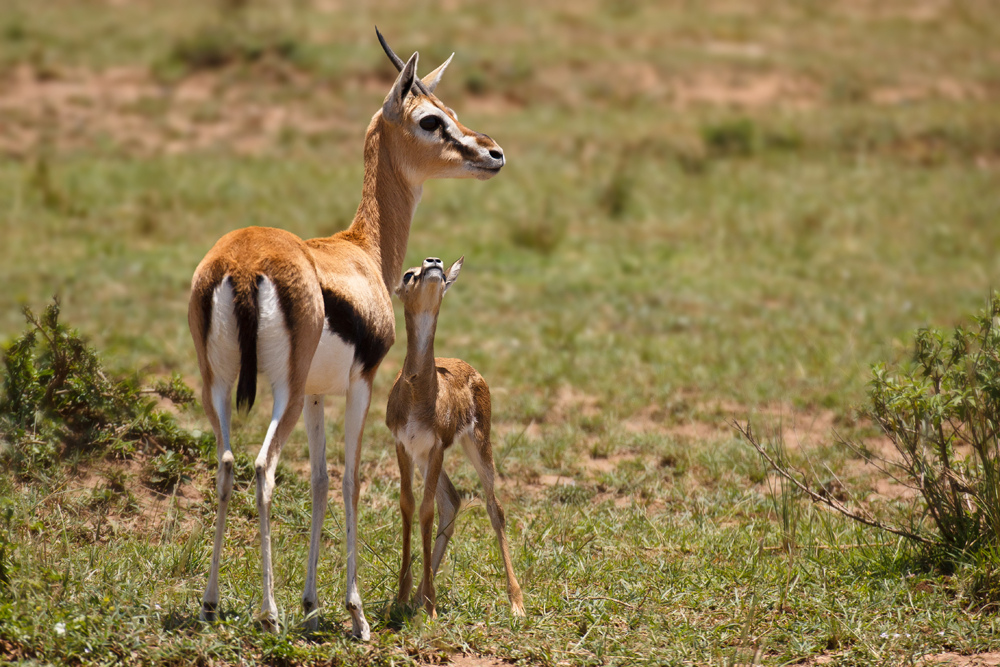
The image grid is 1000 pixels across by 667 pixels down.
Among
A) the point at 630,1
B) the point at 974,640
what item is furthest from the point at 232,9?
the point at 974,640

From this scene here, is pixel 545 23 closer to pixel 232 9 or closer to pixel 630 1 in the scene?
pixel 630 1

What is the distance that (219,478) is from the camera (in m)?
4.17

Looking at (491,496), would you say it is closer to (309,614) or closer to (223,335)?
(309,614)

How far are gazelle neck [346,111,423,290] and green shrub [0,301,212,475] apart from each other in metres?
1.72

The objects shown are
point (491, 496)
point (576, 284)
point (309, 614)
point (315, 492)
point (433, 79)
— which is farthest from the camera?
point (576, 284)

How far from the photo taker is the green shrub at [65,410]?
18.0 feet

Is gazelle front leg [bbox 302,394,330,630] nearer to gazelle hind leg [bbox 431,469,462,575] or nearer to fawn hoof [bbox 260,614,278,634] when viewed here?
fawn hoof [bbox 260,614,278,634]

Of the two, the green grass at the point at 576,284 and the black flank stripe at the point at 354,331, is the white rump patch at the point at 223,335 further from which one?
the green grass at the point at 576,284

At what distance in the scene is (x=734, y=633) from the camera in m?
4.50

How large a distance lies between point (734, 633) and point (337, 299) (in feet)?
7.59

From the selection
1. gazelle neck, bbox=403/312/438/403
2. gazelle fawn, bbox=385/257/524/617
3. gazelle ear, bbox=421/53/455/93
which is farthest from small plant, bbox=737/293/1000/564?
gazelle ear, bbox=421/53/455/93

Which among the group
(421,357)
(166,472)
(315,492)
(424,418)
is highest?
(421,357)

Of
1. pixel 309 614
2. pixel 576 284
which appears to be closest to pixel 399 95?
pixel 309 614

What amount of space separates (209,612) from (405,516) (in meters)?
0.98
